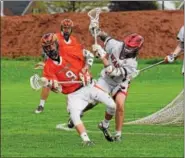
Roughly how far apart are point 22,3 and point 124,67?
72.2 m

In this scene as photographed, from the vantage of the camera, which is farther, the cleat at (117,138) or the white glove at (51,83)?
the cleat at (117,138)

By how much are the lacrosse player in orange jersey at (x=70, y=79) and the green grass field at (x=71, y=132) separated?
1.87ft

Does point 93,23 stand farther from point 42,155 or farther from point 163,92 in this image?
point 163,92

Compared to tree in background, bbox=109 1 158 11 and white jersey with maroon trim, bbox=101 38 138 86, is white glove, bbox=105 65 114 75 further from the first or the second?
tree in background, bbox=109 1 158 11

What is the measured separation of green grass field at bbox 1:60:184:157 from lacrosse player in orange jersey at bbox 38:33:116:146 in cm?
57

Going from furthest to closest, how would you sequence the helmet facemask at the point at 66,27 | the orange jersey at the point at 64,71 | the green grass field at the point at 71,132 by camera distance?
1. the helmet facemask at the point at 66,27
2. the orange jersey at the point at 64,71
3. the green grass field at the point at 71,132

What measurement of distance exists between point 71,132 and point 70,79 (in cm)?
190

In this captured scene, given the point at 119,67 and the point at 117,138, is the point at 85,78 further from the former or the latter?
the point at 117,138

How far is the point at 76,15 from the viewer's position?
172 ft

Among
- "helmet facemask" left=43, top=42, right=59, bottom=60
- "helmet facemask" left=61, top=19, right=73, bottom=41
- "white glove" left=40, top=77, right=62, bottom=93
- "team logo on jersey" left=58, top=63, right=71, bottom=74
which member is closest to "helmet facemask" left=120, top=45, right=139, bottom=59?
"team logo on jersey" left=58, top=63, right=71, bottom=74

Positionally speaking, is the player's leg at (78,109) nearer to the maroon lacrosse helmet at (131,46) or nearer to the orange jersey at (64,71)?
the orange jersey at (64,71)

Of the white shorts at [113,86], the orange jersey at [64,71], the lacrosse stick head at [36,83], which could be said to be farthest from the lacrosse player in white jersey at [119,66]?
the lacrosse stick head at [36,83]

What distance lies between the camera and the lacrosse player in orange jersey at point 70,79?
40.3 ft

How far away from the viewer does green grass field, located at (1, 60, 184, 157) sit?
37.8 ft
